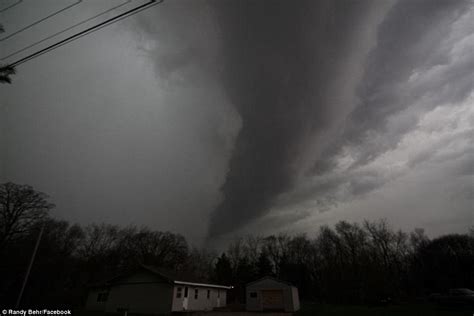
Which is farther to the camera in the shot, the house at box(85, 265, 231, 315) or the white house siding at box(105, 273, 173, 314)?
the house at box(85, 265, 231, 315)

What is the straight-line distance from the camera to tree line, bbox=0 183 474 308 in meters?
24.9

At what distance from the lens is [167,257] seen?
→ 174ft

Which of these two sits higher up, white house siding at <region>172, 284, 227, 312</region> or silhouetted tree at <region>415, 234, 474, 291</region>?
silhouetted tree at <region>415, 234, 474, 291</region>

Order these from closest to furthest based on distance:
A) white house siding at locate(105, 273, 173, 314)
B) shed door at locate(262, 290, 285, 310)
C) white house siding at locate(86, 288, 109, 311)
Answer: white house siding at locate(105, 273, 173, 314)
white house siding at locate(86, 288, 109, 311)
shed door at locate(262, 290, 285, 310)

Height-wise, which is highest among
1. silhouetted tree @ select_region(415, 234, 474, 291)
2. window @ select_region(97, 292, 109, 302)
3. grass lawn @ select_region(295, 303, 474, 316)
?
silhouetted tree @ select_region(415, 234, 474, 291)

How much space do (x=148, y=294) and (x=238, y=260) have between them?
4145cm

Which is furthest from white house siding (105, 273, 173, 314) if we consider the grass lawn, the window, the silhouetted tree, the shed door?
the silhouetted tree

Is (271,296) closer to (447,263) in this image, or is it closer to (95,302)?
(95,302)

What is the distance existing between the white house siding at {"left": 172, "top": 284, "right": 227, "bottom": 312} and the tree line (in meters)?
11.8

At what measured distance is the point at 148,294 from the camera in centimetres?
2222

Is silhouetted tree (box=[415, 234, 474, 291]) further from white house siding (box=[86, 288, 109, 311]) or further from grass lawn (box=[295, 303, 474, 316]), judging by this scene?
white house siding (box=[86, 288, 109, 311])

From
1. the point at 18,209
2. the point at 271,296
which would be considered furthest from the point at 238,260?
the point at 18,209

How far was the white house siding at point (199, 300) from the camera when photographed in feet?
71.7

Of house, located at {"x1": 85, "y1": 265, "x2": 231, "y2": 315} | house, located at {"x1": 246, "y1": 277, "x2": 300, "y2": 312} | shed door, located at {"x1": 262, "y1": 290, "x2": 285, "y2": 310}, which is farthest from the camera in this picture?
shed door, located at {"x1": 262, "y1": 290, "x2": 285, "y2": 310}
